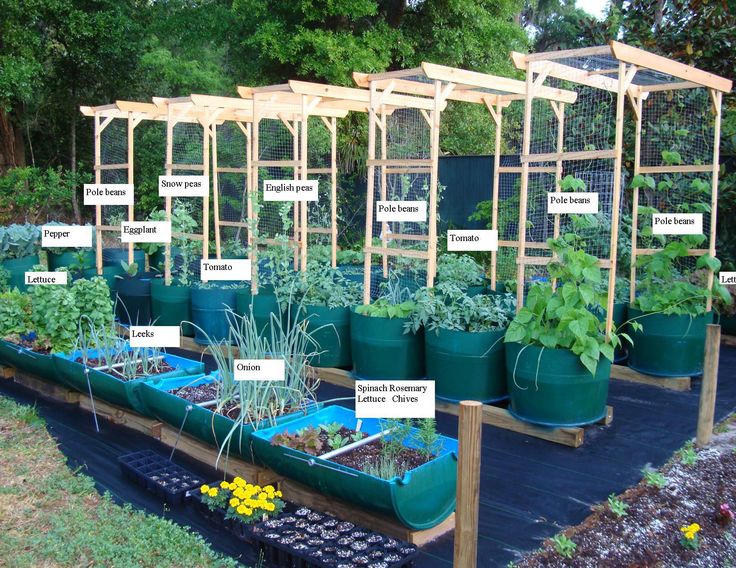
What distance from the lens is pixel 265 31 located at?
10594mm

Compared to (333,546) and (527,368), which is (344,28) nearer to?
(527,368)

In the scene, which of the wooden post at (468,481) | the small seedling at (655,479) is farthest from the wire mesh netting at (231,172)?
the wooden post at (468,481)

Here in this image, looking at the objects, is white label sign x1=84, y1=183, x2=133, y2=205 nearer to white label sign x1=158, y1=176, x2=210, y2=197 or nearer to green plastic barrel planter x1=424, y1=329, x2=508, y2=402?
white label sign x1=158, y1=176, x2=210, y2=197

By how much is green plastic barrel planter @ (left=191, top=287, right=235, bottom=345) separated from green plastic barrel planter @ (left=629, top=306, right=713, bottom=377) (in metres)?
3.32

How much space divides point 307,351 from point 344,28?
7329mm

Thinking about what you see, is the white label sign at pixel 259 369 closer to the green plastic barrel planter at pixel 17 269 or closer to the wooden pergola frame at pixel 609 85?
the wooden pergola frame at pixel 609 85

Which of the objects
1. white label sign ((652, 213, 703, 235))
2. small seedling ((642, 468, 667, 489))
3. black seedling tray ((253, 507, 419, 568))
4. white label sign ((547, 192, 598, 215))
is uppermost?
white label sign ((547, 192, 598, 215))

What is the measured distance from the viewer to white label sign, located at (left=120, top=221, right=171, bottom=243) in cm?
611

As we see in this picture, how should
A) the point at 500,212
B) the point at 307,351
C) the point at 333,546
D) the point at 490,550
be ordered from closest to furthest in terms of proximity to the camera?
the point at 333,546 < the point at 490,550 < the point at 307,351 < the point at 500,212

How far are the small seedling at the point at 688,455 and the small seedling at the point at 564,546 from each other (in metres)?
1.23

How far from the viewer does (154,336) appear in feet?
13.9

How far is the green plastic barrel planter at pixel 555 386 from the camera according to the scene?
157 inches

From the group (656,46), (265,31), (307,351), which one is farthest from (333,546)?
(265,31)

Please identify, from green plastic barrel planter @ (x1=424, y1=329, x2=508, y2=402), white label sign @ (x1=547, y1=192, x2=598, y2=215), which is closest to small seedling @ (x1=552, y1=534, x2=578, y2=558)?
green plastic barrel planter @ (x1=424, y1=329, x2=508, y2=402)
